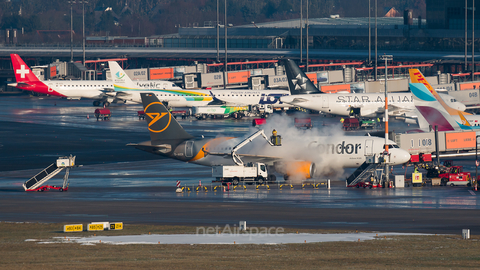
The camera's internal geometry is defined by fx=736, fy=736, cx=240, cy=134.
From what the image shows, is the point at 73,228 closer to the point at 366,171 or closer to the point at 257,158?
the point at 257,158

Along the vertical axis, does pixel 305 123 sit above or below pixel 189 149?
above

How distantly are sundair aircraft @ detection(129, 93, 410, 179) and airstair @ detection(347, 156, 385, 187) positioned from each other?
225cm

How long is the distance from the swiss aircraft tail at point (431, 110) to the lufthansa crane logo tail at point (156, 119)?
22954 mm

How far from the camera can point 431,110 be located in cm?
6525

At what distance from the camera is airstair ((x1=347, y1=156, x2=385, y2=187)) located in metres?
52.2

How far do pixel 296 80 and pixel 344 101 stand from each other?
289 inches

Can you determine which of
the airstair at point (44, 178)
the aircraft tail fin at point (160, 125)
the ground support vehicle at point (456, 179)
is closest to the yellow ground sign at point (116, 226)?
the airstair at point (44, 178)

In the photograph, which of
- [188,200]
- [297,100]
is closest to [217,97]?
[297,100]

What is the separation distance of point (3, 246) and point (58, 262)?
18.7ft

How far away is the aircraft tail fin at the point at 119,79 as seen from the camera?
122125 mm

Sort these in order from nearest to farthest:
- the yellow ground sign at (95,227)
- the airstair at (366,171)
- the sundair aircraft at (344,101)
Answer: the yellow ground sign at (95,227) < the airstair at (366,171) < the sundair aircraft at (344,101)

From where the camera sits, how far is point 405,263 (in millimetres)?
26828

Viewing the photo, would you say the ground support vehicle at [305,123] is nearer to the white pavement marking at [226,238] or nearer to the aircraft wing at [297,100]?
the aircraft wing at [297,100]

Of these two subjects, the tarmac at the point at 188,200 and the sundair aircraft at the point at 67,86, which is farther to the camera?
the sundair aircraft at the point at 67,86
